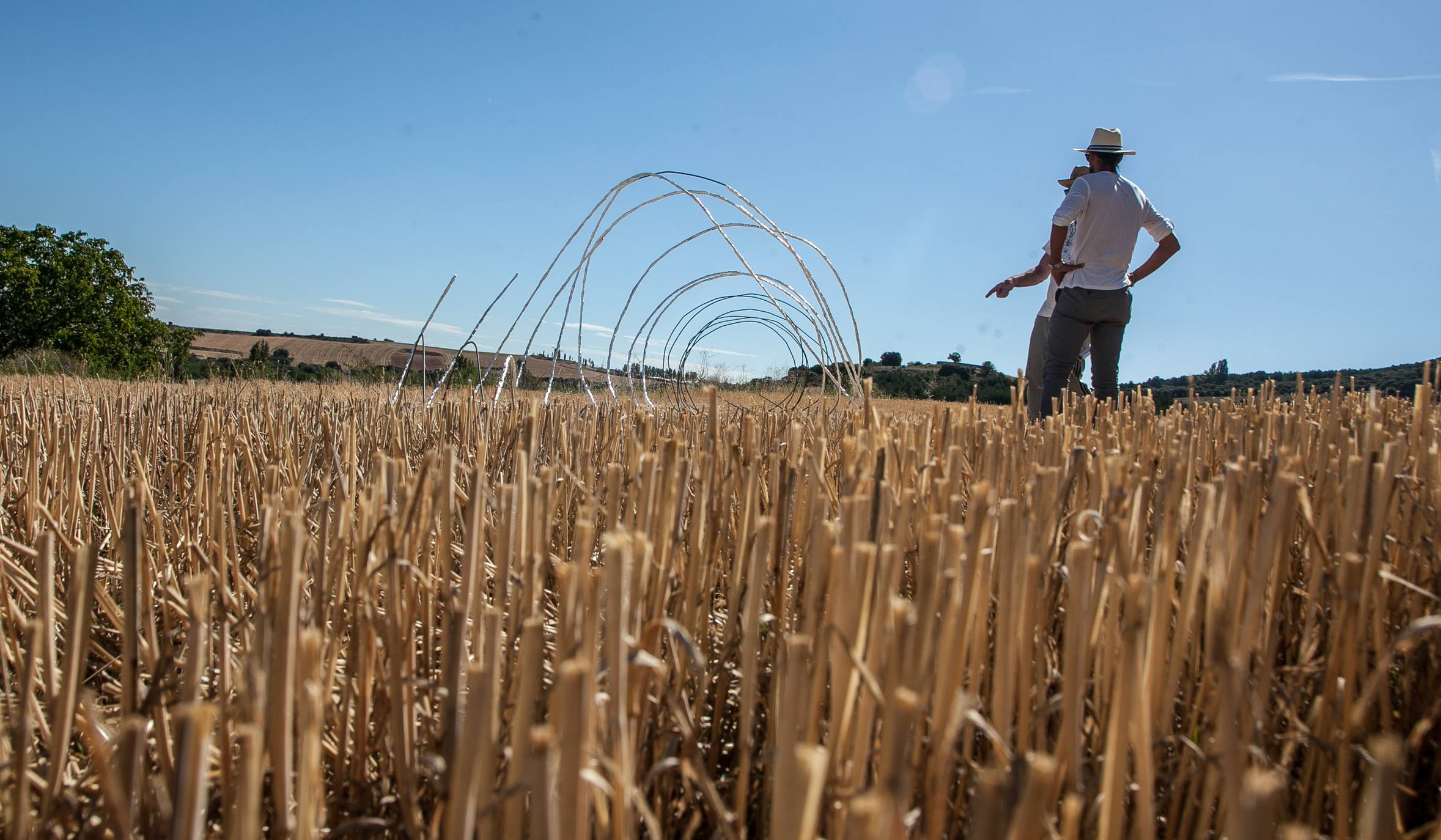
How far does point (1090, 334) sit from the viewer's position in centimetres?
407

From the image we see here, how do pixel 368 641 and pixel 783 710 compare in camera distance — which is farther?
pixel 368 641

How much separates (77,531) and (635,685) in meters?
1.68

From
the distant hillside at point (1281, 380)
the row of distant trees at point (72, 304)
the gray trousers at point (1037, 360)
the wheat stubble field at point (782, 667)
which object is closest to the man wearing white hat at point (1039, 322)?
the gray trousers at point (1037, 360)

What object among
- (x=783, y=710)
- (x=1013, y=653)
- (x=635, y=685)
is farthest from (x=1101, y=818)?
(x=635, y=685)

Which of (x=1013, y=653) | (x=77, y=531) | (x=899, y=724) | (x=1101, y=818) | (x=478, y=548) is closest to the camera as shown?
(x=899, y=724)

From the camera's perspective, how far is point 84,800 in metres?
0.86

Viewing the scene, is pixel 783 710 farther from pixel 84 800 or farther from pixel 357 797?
pixel 84 800

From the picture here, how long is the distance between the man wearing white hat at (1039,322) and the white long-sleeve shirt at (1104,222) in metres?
0.28

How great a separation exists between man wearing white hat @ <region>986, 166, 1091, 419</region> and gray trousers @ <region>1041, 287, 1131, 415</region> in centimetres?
A: 17

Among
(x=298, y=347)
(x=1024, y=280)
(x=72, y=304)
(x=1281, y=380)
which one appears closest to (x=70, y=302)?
(x=72, y=304)

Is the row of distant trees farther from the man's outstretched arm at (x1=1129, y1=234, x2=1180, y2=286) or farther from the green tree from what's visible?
the man's outstretched arm at (x1=1129, y1=234, x2=1180, y2=286)

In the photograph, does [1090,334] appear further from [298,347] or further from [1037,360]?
[298,347]

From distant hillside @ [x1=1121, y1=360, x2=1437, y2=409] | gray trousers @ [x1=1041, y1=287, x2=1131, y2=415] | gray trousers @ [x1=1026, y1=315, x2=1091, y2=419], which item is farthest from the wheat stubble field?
distant hillside @ [x1=1121, y1=360, x2=1437, y2=409]

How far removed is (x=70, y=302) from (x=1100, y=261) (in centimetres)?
3051
